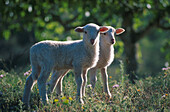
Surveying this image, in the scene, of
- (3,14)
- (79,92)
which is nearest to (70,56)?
(79,92)

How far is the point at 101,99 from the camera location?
17.6ft

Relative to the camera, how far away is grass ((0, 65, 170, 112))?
4383 mm

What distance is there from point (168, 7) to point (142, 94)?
252 inches

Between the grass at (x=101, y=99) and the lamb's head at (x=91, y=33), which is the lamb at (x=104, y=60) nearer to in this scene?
the grass at (x=101, y=99)

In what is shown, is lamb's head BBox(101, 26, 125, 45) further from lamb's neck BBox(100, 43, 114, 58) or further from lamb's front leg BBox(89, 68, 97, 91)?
lamb's front leg BBox(89, 68, 97, 91)

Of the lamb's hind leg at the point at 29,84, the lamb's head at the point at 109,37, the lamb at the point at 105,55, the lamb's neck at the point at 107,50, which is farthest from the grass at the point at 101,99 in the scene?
the lamb's head at the point at 109,37

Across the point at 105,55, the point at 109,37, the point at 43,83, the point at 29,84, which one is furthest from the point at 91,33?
the point at 29,84

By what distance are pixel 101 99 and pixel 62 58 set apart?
3.60 feet

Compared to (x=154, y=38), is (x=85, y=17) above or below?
above

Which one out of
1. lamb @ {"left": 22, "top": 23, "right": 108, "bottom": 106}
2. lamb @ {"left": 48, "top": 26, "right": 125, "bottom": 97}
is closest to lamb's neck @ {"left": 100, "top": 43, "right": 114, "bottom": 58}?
lamb @ {"left": 48, "top": 26, "right": 125, "bottom": 97}

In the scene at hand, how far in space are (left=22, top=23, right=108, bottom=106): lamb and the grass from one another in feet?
0.94

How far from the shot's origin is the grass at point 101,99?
438 centimetres

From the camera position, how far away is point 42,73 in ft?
16.5

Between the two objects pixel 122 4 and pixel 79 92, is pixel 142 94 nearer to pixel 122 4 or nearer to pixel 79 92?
pixel 79 92
